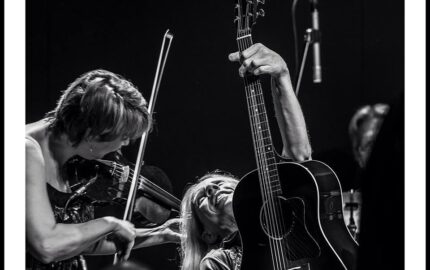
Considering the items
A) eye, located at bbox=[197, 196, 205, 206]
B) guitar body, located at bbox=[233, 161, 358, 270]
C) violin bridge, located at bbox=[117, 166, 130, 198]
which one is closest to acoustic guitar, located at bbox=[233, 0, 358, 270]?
guitar body, located at bbox=[233, 161, 358, 270]

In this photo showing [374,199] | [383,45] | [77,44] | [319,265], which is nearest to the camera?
[374,199]

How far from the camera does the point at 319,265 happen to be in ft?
4.85

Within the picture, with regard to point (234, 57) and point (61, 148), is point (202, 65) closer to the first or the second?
point (234, 57)

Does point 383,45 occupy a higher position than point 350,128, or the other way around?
point 383,45

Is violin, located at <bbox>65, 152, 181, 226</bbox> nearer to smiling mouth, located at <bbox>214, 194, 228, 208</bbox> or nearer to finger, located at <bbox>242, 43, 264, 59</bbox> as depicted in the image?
smiling mouth, located at <bbox>214, 194, 228, 208</bbox>

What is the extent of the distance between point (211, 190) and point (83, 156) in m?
0.38

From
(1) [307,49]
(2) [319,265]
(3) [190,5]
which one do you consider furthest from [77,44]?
(2) [319,265]

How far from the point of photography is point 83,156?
1648 mm

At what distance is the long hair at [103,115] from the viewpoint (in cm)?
167

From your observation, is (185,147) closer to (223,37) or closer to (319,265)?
(223,37)

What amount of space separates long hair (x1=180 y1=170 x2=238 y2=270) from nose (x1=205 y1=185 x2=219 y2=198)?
0.09 feet

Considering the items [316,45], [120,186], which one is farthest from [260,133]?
[120,186]

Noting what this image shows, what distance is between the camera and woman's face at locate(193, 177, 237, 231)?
65.1 inches
